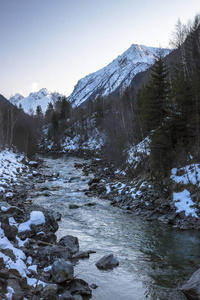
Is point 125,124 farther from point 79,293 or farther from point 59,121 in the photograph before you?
point 59,121

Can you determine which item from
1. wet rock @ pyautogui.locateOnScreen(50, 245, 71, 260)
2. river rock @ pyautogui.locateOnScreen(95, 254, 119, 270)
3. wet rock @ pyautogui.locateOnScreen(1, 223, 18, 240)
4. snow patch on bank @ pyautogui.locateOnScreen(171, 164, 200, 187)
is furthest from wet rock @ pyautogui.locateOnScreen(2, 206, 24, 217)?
snow patch on bank @ pyautogui.locateOnScreen(171, 164, 200, 187)

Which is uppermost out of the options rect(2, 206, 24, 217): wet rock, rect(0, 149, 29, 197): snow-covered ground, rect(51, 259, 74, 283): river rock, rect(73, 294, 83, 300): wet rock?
rect(0, 149, 29, 197): snow-covered ground

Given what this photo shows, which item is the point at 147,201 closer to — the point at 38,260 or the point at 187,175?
the point at 187,175

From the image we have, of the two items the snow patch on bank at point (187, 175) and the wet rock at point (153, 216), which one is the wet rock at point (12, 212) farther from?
the snow patch on bank at point (187, 175)

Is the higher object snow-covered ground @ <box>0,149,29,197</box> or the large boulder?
snow-covered ground @ <box>0,149,29,197</box>

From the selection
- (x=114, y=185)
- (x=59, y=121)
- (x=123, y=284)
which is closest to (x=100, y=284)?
(x=123, y=284)

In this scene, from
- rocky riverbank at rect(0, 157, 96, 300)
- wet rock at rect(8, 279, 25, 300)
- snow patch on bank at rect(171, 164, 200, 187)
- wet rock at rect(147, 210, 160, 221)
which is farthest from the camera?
snow patch on bank at rect(171, 164, 200, 187)

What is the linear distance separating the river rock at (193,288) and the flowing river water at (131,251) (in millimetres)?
269

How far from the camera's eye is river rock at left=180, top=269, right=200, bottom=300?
6.51m

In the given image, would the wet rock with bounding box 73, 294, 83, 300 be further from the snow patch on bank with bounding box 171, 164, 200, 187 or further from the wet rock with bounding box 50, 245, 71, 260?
the snow patch on bank with bounding box 171, 164, 200, 187

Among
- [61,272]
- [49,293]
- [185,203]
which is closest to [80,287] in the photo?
[61,272]

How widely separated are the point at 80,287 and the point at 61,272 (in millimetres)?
758

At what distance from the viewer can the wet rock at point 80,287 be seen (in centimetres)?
686

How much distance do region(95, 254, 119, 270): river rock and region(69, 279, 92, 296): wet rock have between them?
1494 mm
